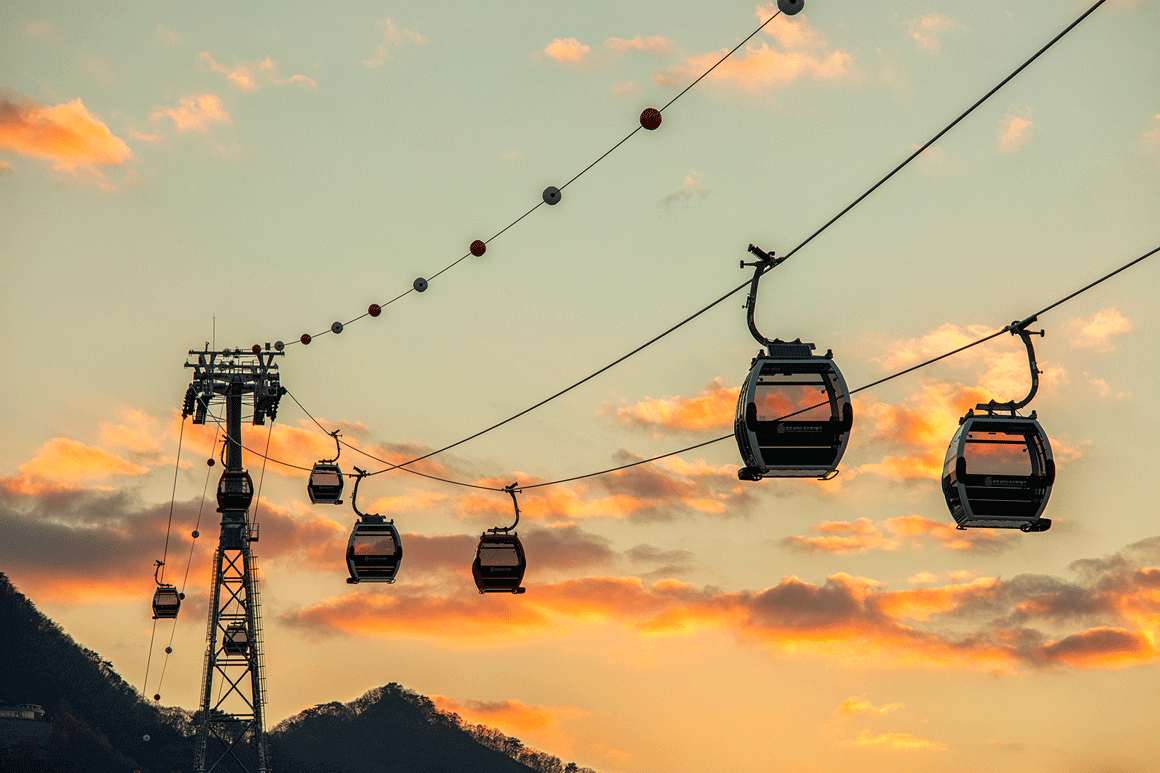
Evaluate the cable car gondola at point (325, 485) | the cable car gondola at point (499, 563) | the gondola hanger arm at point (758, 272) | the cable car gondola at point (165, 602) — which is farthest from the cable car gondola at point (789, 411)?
the cable car gondola at point (165, 602)

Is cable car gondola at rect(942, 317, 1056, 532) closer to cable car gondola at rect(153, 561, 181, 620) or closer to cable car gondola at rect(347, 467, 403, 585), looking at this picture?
cable car gondola at rect(347, 467, 403, 585)

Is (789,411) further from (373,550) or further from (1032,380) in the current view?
(373,550)

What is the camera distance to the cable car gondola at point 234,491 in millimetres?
46281

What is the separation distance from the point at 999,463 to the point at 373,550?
17825mm

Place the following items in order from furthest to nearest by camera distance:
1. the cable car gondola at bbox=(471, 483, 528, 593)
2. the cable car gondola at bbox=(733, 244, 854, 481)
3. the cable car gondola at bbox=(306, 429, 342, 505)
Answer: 1. the cable car gondola at bbox=(306, 429, 342, 505)
2. the cable car gondola at bbox=(471, 483, 528, 593)
3. the cable car gondola at bbox=(733, 244, 854, 481)

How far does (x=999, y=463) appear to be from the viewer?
17328mm

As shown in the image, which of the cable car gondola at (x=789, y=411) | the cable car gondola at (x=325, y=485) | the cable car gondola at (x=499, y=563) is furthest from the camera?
the cable car gondola at (x=325, y=485)

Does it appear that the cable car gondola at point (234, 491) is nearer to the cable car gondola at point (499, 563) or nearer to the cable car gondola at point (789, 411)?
the cable car gondola at point (499, 563)

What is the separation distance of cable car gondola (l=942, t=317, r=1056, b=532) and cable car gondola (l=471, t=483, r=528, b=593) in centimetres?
1367

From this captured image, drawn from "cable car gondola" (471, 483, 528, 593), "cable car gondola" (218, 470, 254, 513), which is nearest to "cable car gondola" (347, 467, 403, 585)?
"cable car gondola" (471, 483, 528, 593)

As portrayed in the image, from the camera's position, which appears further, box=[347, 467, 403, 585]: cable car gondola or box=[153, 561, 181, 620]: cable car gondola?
box=[153, 561, 181, 620]: cable car gondola

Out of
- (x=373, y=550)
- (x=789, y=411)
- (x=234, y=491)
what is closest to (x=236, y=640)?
(x=234, y=491)

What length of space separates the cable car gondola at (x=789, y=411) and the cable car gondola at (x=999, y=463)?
153 centimetres

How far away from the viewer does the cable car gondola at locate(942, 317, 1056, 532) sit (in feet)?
56.6
